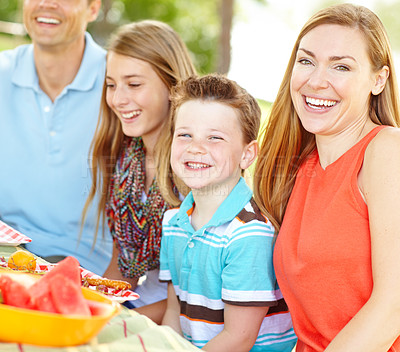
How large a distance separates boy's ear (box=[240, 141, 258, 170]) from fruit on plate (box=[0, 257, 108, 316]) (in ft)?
3.60

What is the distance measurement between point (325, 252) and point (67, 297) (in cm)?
92

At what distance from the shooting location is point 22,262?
1.67 m

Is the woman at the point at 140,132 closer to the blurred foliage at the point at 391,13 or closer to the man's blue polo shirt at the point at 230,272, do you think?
the man's blue polo shirt at the point at 230,272

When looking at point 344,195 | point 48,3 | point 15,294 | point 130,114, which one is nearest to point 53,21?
point 48,3

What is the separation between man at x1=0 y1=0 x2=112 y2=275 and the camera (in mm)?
2879

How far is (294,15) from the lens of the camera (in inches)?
617

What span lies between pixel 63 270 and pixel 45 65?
2.09m

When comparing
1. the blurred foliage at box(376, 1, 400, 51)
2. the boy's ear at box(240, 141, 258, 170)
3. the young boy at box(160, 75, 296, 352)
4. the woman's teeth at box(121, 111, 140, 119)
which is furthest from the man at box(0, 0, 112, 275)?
the blurred foliage at box(376, 1, 400, 51)

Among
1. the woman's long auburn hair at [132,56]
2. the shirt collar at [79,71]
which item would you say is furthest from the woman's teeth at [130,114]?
the shirt collar at [79,71]

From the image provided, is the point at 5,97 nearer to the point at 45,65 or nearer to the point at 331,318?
the point at 45,65

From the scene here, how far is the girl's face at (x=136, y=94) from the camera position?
8.28ft

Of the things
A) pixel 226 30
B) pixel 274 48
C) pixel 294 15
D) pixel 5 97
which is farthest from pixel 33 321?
pixel 294 15

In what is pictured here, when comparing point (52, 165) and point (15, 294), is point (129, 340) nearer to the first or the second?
point (15, 294)

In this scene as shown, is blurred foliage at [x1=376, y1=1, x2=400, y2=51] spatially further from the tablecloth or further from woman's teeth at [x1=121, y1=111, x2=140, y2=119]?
the tablecloth
